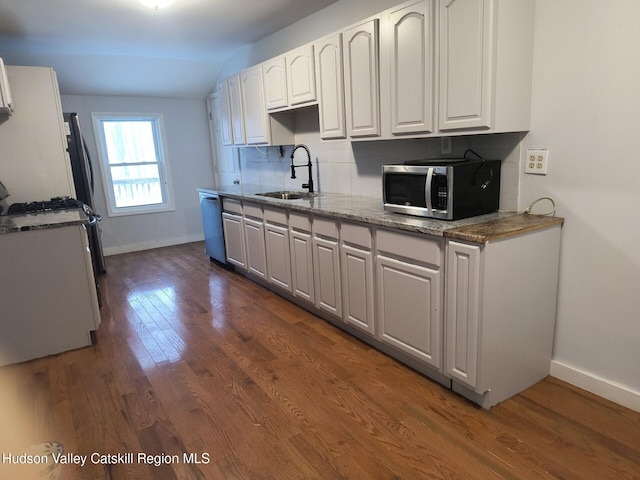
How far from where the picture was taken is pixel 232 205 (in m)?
4.31

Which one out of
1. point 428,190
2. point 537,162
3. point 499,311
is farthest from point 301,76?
point 499,311

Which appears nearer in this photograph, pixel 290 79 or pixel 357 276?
pixel 357 276

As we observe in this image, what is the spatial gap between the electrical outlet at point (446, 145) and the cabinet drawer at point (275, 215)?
4.38 ft

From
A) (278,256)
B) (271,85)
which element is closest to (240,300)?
(278,256)

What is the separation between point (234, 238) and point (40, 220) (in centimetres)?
185

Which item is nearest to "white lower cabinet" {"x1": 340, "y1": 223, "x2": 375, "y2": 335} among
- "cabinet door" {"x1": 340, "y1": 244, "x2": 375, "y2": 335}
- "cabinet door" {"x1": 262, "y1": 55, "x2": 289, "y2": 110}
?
"cabinet door" {"x1": 340, "y1": 244, "x2": 375, "y2": 335}

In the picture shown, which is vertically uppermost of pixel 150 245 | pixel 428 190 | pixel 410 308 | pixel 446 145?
pixel 446 145

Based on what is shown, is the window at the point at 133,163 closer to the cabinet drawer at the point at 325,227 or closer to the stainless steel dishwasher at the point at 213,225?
the stainless steel dishwasher at the point at 213,225

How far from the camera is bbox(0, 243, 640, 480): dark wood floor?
Result: 1.73 m

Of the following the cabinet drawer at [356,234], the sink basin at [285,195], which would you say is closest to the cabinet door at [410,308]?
Result: the cabinet drawer at [356,234]

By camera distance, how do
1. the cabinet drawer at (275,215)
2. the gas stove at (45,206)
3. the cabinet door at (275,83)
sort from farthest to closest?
the cabinet door at (275,83), the cabinet drawer at (275,215), the gas stove at (45,206)

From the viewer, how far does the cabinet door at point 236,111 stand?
438 centimetres

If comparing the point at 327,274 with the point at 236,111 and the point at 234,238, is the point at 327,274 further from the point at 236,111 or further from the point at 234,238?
the point at 236,111

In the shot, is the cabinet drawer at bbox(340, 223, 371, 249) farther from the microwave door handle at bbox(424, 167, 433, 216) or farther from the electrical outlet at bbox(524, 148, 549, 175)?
the electrical outlet at bbox(524, 148, 549, 175)
